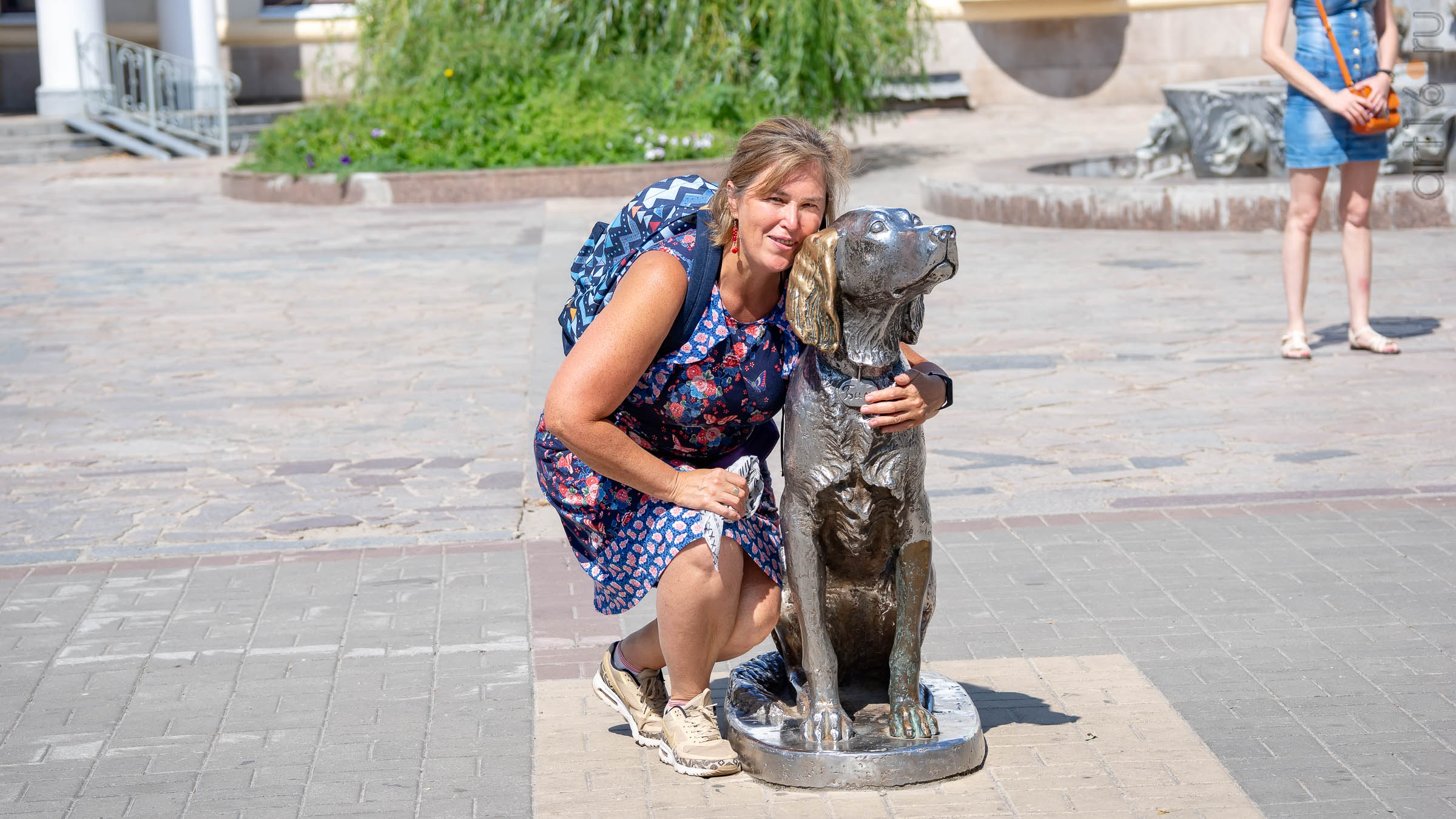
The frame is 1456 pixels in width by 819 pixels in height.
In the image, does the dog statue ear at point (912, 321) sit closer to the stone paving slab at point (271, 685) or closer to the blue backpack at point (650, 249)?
the blue backpack at point (650, 249)

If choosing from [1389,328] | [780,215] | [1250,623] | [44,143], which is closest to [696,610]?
[780,215]

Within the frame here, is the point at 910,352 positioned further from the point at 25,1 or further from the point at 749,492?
the point at 25,1

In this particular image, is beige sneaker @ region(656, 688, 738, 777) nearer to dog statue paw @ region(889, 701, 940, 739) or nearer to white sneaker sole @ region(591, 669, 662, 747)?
white sneaker sole @ region(591, 669, 662, 747)

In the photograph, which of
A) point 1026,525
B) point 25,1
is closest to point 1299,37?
point 1026,525

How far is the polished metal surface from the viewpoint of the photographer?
3213 millimetres

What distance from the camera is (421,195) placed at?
51.6 feet

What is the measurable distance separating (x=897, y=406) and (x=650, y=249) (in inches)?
26.5

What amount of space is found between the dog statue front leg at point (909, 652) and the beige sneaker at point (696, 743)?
0.38 metres

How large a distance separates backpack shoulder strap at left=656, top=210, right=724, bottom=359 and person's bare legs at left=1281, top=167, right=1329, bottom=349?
15.2 ft

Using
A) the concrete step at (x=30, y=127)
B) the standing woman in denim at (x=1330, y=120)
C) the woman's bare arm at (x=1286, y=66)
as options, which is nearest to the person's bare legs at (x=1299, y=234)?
the standing woman in denim at (x=1330, y=120)

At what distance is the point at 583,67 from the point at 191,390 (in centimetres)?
979

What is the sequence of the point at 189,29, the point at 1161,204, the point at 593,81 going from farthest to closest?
1. the point at 189,29
2. the point at 593,81
3. the point at 1161,204

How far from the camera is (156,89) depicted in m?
24.3

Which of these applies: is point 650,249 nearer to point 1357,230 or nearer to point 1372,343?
point 1357,230
